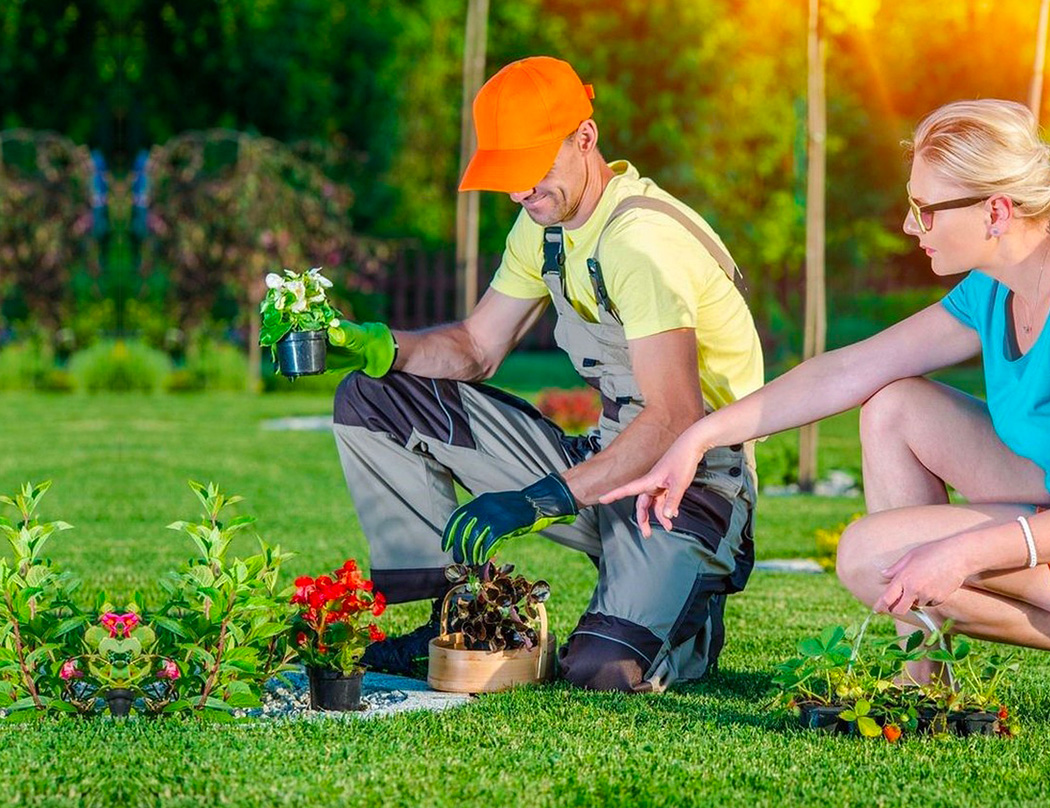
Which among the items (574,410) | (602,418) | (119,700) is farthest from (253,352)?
(119,700)

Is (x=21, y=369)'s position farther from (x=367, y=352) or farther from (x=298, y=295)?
(x=298, y=295)

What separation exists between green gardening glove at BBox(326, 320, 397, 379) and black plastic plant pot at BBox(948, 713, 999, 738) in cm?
198

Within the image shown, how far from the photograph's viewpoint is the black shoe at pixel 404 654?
14.2 ft

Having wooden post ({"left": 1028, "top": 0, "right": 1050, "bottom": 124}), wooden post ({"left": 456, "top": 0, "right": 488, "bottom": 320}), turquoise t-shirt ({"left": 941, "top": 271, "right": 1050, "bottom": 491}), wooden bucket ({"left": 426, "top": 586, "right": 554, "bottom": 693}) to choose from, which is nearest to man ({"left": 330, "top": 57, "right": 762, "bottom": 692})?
wooden bucket ({"left": 426, "top": 586, "right": 554, "bottom": 693})

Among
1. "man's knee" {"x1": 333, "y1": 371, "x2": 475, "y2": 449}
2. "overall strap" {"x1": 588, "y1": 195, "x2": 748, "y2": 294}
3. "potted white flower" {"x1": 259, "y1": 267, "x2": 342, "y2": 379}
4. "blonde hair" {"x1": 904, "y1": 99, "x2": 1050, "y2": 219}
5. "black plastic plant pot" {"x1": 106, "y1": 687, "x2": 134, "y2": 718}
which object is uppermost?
"blonde hair" {"x1": 904, "y1": 99, "x2": 1050, "y2": 219}

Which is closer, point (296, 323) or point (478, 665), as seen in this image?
point (478, 665)

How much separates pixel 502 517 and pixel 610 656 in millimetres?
549

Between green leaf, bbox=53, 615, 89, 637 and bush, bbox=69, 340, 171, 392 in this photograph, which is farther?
bush, bbox=69, 340, 171, 392

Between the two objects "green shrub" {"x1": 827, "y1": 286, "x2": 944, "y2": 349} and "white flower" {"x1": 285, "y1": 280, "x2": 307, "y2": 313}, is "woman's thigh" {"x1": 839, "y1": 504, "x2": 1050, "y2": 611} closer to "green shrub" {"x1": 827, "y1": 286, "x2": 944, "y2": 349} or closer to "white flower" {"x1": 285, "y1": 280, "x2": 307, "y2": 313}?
"white flower" {"x1": 285, "y1": 280, "x2": 307, "y2": 313}

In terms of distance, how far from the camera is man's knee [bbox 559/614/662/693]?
4.00m

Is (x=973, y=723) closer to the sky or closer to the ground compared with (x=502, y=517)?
closer to the ground

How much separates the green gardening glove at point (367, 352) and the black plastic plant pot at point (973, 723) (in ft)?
6.51

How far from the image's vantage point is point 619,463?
3916mm

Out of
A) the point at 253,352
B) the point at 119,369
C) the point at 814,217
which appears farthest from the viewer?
the point at 253,352
